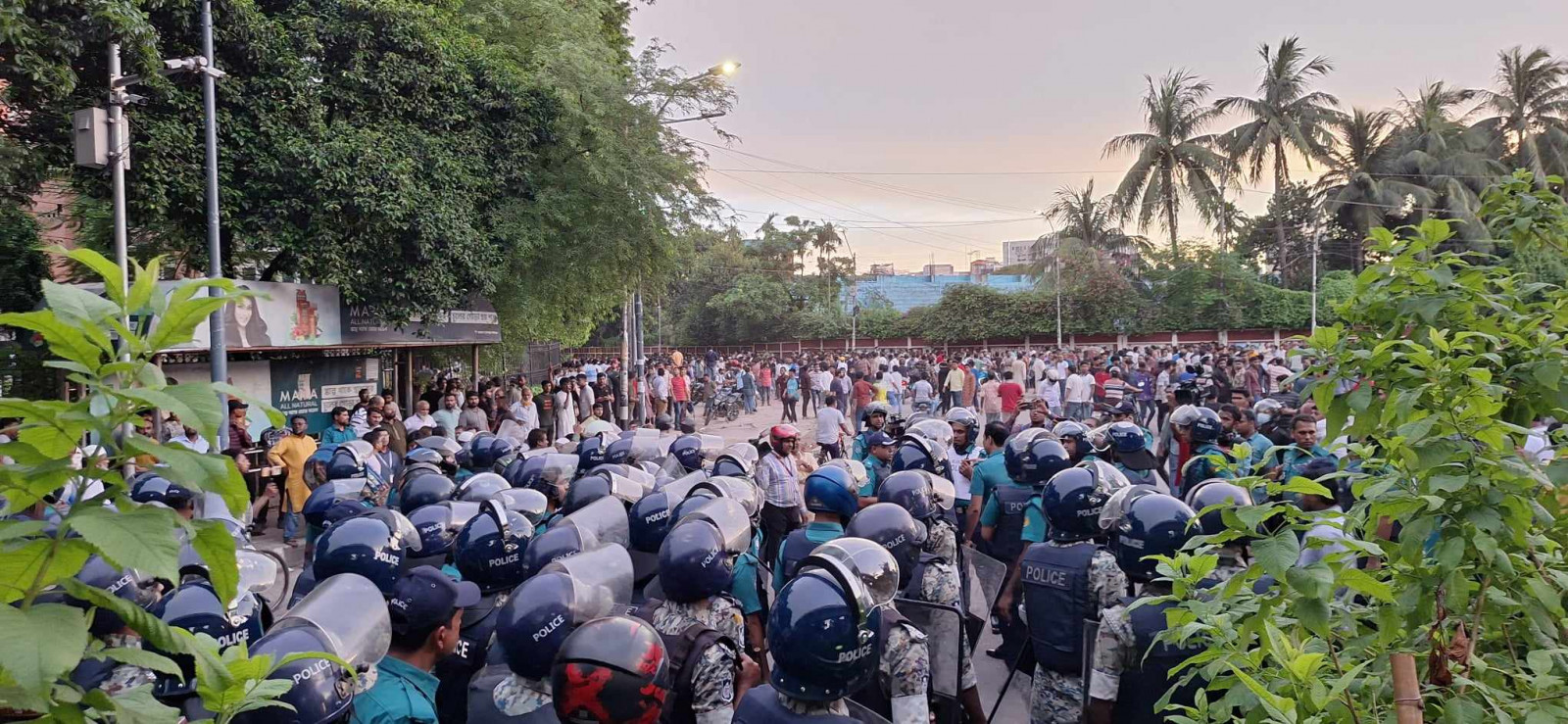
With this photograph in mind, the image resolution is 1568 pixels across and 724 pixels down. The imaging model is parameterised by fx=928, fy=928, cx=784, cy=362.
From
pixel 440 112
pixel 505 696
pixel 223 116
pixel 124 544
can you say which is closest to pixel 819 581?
pixel 505 696

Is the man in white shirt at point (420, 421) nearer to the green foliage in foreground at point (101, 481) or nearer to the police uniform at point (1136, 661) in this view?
the police uniform at point (1136, 661)

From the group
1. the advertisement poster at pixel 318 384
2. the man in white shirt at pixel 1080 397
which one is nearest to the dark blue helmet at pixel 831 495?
the advertisement poster at pixel 318 384

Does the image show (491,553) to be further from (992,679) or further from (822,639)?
(992,679)

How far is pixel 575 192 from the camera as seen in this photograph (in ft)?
54.5

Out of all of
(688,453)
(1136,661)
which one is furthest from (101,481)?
(688,453)

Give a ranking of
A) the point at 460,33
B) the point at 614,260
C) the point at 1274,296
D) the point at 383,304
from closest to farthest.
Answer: the point at 383,304, the point at 460,33, the point at 614,260, the point at 1274,296

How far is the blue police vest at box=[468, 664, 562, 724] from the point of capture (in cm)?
333

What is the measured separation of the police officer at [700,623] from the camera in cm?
345

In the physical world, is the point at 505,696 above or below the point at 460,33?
below

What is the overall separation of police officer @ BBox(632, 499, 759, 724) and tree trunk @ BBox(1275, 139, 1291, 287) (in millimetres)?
41219

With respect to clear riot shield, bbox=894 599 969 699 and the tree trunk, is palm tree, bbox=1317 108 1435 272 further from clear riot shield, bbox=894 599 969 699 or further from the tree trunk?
clear riot shield, bbox=894 599 969 699

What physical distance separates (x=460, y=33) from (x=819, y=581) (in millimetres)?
15350

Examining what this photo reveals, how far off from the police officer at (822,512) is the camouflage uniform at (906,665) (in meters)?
1.38

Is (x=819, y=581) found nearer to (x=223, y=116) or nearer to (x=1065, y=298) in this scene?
(x=223, y=116)
